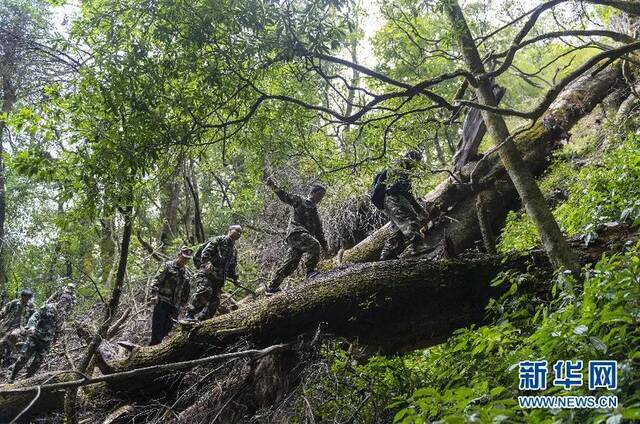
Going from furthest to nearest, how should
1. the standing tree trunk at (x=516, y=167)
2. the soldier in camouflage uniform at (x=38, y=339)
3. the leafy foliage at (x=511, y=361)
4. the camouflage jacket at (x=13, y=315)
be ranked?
the camouflage jacket at (x=13, y=315)
the soldier in camouflage uniform at (x=38, y=339)
the standing tree trunk at (x=516, y=167)
the leafy foliage at (x=511, y=361)

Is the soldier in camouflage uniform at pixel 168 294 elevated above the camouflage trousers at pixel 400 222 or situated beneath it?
situated beneath

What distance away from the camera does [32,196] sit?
16188 millimetres

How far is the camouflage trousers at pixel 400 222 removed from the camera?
7125 millimetres

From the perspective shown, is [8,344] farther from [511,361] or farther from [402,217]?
[511,361]

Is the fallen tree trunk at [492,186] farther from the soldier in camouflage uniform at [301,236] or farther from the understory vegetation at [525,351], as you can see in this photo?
the understory vegetation at [525,351]

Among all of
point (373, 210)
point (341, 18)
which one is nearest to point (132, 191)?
point (341, 18)

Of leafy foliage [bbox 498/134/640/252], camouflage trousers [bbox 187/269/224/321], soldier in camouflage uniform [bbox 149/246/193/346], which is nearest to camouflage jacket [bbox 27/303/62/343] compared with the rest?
soldier in camouflage uniform [bbox 149/246/193/346]

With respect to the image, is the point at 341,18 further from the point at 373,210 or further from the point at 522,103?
the point at 522,103

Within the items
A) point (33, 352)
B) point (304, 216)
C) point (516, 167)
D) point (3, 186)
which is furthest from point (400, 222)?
point (3, 186)

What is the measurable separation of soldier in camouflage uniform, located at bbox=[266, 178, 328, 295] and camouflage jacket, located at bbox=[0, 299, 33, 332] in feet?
22.8

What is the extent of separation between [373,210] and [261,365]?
609 centimetres

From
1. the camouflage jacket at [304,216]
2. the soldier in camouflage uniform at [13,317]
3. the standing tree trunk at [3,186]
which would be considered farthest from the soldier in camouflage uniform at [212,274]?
the standing tree trunk at [3,186]

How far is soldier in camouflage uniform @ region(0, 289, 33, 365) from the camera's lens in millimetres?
10109

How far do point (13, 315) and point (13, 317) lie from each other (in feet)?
0.15
